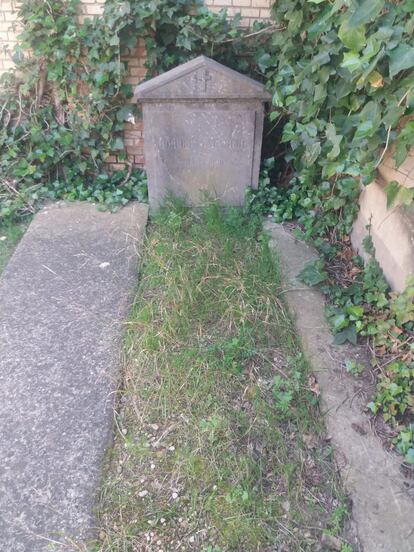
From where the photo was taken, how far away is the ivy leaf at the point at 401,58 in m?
1.62

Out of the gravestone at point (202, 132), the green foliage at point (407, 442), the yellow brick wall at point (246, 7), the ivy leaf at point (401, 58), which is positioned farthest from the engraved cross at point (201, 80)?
Answer: the green foliage at point (407, 442)

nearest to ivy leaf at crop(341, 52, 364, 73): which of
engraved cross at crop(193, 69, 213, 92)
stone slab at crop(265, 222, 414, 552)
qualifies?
stone slab at crop(265, 222, 414, 552)

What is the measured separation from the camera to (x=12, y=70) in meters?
3.92

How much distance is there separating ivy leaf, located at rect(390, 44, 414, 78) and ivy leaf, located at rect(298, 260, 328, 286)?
131cm

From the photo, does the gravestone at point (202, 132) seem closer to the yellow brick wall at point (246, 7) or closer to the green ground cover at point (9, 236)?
the yellow brick wall at point (246, 7)

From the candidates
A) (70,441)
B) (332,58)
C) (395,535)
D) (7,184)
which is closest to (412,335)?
(395,535)

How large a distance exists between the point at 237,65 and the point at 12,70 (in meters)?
1.80

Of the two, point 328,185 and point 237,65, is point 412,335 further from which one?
point 237,65

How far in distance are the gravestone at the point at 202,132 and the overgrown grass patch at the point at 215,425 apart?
85 centimetres

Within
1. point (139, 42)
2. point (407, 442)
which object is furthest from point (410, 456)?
point (139, 42)

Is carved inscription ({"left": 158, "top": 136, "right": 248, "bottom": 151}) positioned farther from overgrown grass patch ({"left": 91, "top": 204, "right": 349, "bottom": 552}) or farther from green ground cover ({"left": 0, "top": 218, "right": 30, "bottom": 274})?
green ground cover ({"left": 0, "top": 218, "right": 30, "bottom": 274})

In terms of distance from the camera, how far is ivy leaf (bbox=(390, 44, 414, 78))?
5.32 feet

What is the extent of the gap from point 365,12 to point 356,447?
1618 millimetres

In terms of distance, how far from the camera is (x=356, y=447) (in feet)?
6.53
